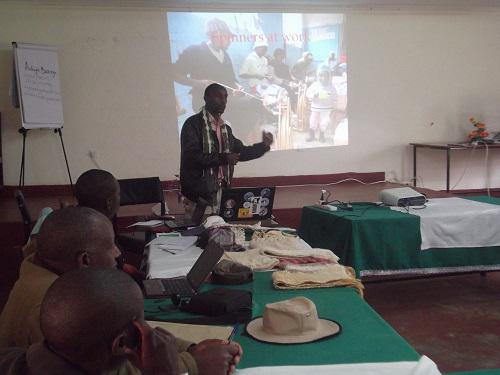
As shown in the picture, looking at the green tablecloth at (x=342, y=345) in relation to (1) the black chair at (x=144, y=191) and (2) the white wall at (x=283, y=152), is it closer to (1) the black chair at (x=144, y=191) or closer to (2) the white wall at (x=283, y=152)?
(1) the black chair at (x=144, y=191)

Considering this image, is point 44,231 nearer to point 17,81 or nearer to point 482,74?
point 17,81

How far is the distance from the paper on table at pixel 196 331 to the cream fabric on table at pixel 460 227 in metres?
2.05

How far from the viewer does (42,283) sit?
1343 millimetres

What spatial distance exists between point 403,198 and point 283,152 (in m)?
2.96

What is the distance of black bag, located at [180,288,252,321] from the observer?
1550 mm

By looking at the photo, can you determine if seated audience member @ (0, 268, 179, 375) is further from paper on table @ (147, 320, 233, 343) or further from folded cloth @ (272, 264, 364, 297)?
folded cloth @ (272, 264, 364, 297)

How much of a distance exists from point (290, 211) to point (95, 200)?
296 cm

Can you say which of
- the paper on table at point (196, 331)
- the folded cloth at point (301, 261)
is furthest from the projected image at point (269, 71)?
the paper on table at point (196, 331)

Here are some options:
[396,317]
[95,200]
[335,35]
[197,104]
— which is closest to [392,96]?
[335,35]

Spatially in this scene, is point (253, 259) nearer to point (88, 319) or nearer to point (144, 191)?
point (88, 319)

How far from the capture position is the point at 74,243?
1325 mm

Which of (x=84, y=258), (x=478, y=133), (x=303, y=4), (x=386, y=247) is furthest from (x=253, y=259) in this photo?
(x=478, y=133)

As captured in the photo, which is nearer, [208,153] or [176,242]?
[176,242]

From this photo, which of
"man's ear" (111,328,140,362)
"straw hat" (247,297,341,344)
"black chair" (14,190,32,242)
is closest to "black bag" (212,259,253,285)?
"straw hat" (247,297,341,344)
